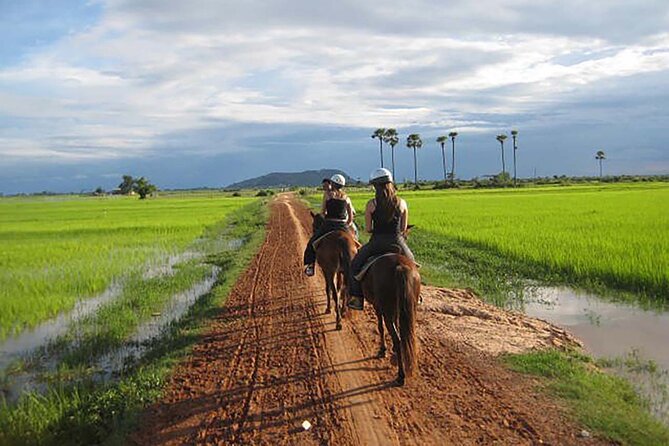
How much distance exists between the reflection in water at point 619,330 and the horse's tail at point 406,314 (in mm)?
2591

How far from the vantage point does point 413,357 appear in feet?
20.2

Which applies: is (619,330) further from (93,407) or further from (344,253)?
(93,407)

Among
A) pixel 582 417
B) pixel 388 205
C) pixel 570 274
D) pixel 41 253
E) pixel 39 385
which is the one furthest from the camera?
pixel 41 253

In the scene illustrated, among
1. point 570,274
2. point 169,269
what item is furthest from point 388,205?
point 169,269

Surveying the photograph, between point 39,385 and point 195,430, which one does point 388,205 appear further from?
point 39,385

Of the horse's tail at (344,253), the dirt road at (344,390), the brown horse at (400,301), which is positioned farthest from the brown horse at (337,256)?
the brown horse at (400,301)

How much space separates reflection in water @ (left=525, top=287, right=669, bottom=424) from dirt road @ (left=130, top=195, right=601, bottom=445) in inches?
32.0

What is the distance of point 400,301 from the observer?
20.1 ft

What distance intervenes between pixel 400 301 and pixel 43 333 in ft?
24.5

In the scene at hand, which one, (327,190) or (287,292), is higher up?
(327,190)

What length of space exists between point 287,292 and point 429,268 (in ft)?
18.1

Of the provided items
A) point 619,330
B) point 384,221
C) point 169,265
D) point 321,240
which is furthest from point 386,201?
point 169,265

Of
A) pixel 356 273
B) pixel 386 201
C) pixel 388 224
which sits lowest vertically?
pixel 356 273

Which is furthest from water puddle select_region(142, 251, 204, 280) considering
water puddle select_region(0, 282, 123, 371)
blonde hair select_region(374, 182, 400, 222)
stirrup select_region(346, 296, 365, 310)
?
blonde hair select_region(374, 182, 400, 222)
